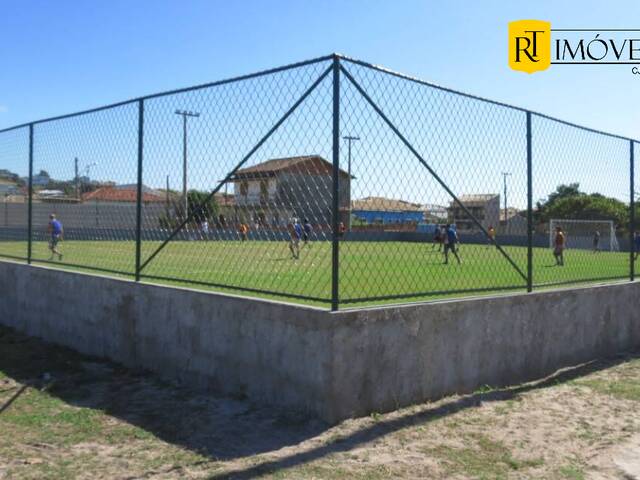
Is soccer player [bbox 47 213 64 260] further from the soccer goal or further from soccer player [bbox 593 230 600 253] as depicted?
soccer player [bbox 593 230 600 253]

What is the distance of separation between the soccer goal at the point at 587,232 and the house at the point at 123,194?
256 inches

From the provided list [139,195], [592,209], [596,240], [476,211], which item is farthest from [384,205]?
[596,240]

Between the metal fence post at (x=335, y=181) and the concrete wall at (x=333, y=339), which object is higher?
the metal fence post at (x=335, y=181)

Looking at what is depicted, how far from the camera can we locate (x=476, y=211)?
6.41 m

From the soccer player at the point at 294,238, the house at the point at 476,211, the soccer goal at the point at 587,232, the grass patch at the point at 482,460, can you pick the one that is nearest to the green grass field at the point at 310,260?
the soccer player at the point at 294,238

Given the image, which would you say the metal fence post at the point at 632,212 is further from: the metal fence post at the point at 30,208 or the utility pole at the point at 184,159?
the metal fence post at the point at 30,208

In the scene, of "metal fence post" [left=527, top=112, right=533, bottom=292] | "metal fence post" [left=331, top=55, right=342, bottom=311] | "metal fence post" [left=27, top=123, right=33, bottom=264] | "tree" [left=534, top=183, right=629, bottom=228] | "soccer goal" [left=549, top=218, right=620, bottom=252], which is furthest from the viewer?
"soccer goal" [left=549, top=218, right=620, bottom=252]

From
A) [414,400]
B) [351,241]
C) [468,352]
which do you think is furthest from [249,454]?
[468,352]

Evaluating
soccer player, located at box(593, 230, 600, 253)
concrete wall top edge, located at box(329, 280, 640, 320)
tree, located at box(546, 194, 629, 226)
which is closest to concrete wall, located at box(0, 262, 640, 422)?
concrete wall top edge, located at box(329, 280, 640, 320)

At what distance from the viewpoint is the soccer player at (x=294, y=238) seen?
5824 mm

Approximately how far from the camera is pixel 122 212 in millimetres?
7766

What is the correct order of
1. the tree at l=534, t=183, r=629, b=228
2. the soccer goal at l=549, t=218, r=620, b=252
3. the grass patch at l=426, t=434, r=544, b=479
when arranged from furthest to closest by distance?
the soccer goal at l=549, t=218, r=620, b=252 → the tree at l=534, t=183, r=629, b=228 → the grass patch at l=426, t=434, r=544, b=479

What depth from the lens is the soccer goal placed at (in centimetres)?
1004

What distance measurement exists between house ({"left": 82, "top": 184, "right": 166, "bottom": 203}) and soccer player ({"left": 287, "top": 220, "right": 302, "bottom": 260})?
1.56 meters
